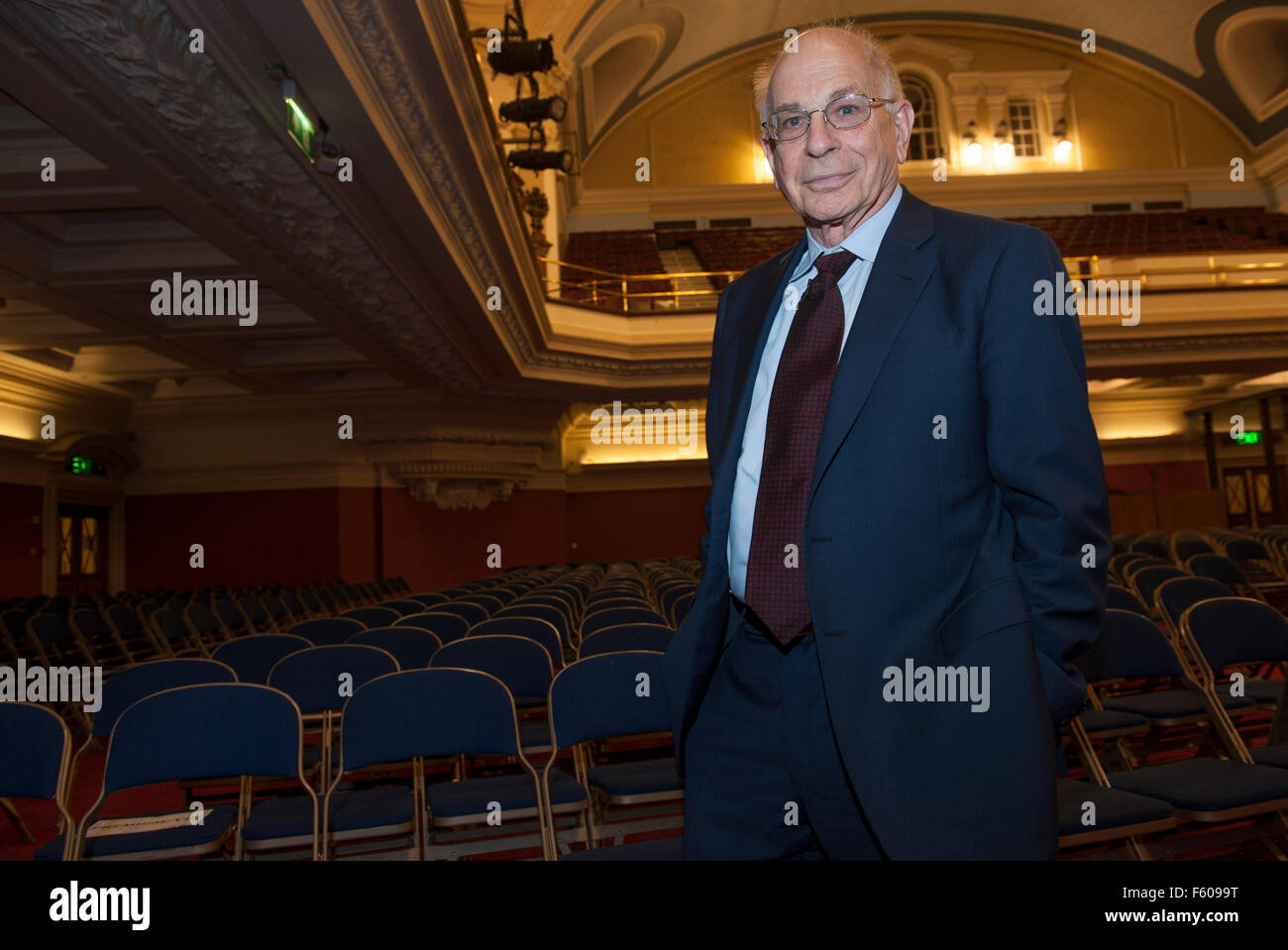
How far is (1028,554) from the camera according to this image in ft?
4.39

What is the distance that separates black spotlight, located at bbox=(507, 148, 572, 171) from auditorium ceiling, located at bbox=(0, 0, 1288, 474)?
1.10 m

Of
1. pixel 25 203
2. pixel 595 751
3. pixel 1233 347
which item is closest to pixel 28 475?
pixel 25 203

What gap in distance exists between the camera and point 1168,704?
150 inches

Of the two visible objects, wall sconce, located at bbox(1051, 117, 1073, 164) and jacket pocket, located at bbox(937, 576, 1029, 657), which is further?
wall sconce, located at bbox(1051, 117, 1073, 164)

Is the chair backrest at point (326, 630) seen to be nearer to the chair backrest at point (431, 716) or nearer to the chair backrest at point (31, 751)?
the chair backrest at point (431, 716)

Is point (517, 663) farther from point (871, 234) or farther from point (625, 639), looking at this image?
point (871, 234)

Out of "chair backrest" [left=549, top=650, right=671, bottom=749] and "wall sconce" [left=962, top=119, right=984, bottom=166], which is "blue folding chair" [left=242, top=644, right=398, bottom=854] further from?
"wall sconce" [left=962, top=119, right=984, bottom=166]

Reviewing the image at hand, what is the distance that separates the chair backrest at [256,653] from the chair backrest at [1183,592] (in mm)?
4193

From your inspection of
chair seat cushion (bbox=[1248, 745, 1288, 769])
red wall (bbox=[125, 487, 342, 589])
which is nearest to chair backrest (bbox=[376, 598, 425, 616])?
chair seat cushion (bbox=[1248, 745, 1288, 769])

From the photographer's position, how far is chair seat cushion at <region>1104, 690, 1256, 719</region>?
12.1ft

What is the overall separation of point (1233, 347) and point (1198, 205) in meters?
8.90

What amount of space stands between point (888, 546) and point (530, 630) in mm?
4015

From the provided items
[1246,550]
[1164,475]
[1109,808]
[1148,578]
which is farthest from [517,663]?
[1164,475]

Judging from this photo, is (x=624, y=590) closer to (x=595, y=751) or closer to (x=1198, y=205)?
(x=595, y=751)
